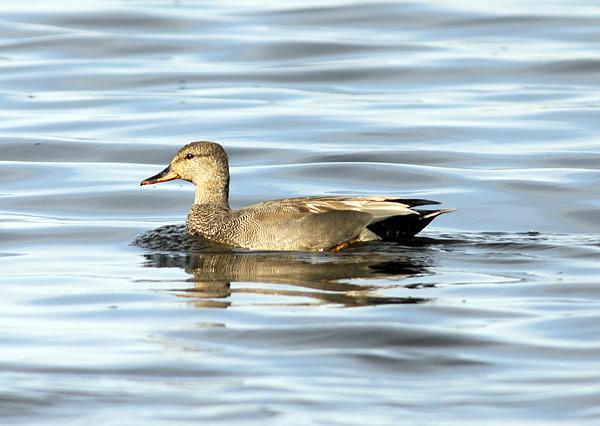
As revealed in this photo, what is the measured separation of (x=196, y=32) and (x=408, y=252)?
15.4m

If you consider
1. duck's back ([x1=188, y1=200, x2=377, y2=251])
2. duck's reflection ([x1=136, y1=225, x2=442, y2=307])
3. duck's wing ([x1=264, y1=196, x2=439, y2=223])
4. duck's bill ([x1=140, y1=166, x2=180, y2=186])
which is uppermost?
duck's bill ([x1=140, y1=166, x2=180, y2=186])

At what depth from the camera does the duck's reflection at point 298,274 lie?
1017 centimetres

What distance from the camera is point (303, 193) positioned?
1542cm

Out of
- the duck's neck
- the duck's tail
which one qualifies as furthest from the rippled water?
the duck's neck

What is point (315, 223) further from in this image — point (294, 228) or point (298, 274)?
point (298, 274)

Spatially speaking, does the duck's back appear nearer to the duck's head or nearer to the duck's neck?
the duck's neck

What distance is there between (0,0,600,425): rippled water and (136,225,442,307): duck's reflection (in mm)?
40

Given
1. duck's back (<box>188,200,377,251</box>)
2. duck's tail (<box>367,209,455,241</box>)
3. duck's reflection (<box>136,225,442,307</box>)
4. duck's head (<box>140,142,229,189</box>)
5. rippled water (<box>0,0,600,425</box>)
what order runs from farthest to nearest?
1. duck's head (<box>140,142,229,189</box>)
2. duck's tail (<box>367,209,455,241</box>)
3. duck's back (<box>188,200,377,251</box>)
4. duck's reflection (<box>136,225,442,307</box>)
5. rippled water (<box>0,0,600,425</box>)

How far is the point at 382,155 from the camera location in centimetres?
1736

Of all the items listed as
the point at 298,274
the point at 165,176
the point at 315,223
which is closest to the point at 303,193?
the point at 165,176

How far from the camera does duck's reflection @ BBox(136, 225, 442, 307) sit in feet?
33.4

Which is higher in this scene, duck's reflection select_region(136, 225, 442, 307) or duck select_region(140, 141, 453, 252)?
duck select_region(140, 141, 453, 252)

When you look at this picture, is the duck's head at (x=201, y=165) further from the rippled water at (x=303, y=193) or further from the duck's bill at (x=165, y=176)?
the rippled water at (x=303, y=193)

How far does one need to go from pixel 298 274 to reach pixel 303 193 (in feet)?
14.1
